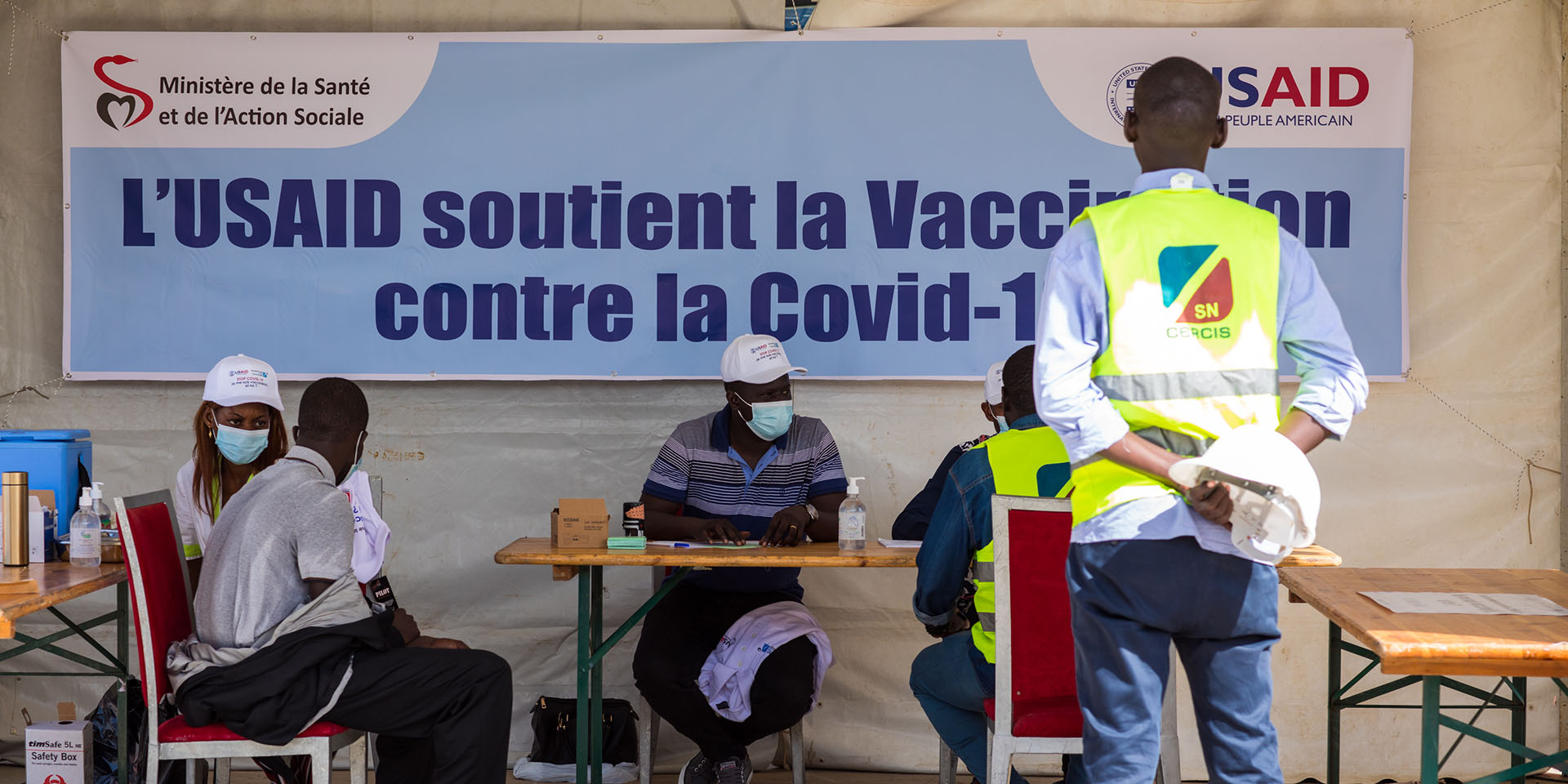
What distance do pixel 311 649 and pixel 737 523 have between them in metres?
1.55

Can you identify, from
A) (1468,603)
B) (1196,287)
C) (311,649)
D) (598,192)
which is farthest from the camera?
(598,192)

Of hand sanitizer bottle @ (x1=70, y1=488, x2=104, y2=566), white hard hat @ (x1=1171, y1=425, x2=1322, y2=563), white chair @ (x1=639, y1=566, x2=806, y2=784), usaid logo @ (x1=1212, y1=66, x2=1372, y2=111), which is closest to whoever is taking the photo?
white hard hat @ (x1=1171, y1=425, x2=1322, y2=563)

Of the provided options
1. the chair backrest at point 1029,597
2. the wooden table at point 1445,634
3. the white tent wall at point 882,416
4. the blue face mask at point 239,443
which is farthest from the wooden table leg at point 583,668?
the wooden table at point 1445,634

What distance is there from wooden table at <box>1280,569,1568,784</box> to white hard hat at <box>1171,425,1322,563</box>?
42 cm

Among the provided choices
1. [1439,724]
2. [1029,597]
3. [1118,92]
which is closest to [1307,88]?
[1118,92]

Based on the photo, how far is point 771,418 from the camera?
400 cm

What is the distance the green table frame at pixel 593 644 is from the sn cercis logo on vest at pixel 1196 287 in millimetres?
2088

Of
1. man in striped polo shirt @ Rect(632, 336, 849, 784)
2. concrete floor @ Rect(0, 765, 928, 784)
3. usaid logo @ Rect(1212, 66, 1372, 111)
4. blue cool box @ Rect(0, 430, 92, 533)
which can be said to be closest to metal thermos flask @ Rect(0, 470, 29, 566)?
blue cool box @ Rect(0, 430, 92, 533)

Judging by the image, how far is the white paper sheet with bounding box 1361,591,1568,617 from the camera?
2352 millimetres

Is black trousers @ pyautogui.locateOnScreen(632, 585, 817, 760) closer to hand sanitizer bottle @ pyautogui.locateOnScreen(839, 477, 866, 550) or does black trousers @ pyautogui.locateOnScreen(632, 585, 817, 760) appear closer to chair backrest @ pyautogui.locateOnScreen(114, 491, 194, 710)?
hand sanitizer bottle @ pyautogui.locateOnScreen(839, 477, 866, 550)

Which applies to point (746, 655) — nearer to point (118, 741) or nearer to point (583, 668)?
point (583, 668)

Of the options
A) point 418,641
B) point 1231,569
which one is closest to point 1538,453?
point 1231,569

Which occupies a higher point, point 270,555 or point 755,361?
point 755,361

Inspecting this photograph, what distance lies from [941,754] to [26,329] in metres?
3.63
